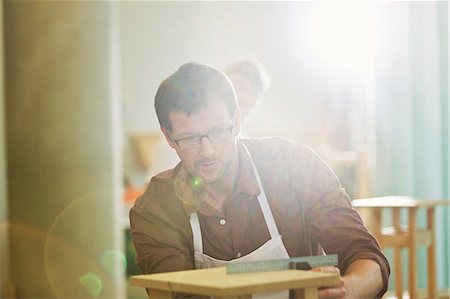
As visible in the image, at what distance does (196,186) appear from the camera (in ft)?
8.76

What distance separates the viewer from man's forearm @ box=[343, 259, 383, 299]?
8.01 feet

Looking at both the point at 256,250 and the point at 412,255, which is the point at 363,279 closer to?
the point at 256,250

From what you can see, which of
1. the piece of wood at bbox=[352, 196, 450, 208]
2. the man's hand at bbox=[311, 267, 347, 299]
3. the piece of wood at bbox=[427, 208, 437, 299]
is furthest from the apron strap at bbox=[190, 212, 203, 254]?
the piece of wood at bbox=[427, 208, 437, 299]

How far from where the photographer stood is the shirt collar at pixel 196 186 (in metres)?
2.65

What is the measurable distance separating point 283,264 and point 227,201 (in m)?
0.37

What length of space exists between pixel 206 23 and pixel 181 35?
1195 mm

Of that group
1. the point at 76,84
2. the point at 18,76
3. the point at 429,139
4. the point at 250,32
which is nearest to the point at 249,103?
the point at 76,84

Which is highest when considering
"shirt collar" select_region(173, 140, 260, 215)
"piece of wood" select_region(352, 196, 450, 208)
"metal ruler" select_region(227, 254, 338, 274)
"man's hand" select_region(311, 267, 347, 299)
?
"shirt collar" select_region(173, 140, 260, 215)

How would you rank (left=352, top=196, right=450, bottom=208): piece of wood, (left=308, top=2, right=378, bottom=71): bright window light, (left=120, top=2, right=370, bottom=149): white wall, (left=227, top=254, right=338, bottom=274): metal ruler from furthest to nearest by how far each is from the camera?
(left=120, top=2, right=370, bottom=149): white wall
(left=308, top=2, right=378, bottom=71): bright window light
(left=352, top=196, right=450, bottom=208): piece of wood
(left=227, top=254, right=338, bottom=274): metal ruler

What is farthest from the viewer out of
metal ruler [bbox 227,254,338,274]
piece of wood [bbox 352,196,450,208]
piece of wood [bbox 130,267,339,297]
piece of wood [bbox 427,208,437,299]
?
piece of wood [bbox 427,208,437,299]

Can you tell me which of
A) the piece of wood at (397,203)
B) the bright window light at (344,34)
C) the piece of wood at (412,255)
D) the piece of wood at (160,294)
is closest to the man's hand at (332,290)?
the piece of wood at (160,294)

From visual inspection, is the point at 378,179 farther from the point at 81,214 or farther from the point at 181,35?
the point at 81,214

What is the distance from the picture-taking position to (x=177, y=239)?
2.62 meters

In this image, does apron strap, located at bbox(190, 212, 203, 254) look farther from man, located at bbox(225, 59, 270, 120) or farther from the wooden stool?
the wooden stool
